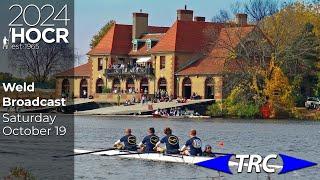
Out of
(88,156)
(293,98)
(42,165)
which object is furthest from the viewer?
(293,98)

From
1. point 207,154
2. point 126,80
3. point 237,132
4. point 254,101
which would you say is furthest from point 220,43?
point 207,154

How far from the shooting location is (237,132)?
60062 millimetres

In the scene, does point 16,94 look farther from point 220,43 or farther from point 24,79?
point 24,79

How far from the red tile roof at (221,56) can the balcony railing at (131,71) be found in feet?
15.8

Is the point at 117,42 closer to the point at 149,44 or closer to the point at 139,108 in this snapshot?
the point at 149,44

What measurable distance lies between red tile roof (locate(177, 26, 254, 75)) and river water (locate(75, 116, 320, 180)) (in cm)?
1147

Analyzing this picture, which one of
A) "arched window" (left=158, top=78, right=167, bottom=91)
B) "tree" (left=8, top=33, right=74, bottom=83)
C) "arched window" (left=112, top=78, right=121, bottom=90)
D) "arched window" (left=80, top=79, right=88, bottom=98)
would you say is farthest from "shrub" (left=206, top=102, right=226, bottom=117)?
"tree" (left=8, top=33, right=74, bottom=83)

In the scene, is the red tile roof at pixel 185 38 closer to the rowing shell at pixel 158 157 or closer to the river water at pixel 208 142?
the river water at pixel 208 142

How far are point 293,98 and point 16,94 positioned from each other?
2694 cm

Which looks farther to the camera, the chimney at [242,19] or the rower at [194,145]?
the chimney at [242,19]

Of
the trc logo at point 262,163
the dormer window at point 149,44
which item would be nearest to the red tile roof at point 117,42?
the dormer window at point 149,44

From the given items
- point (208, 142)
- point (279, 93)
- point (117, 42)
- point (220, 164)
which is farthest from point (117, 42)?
point (220, 164)

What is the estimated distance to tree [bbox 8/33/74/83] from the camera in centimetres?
11150

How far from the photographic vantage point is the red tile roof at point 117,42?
10306 centimetres
